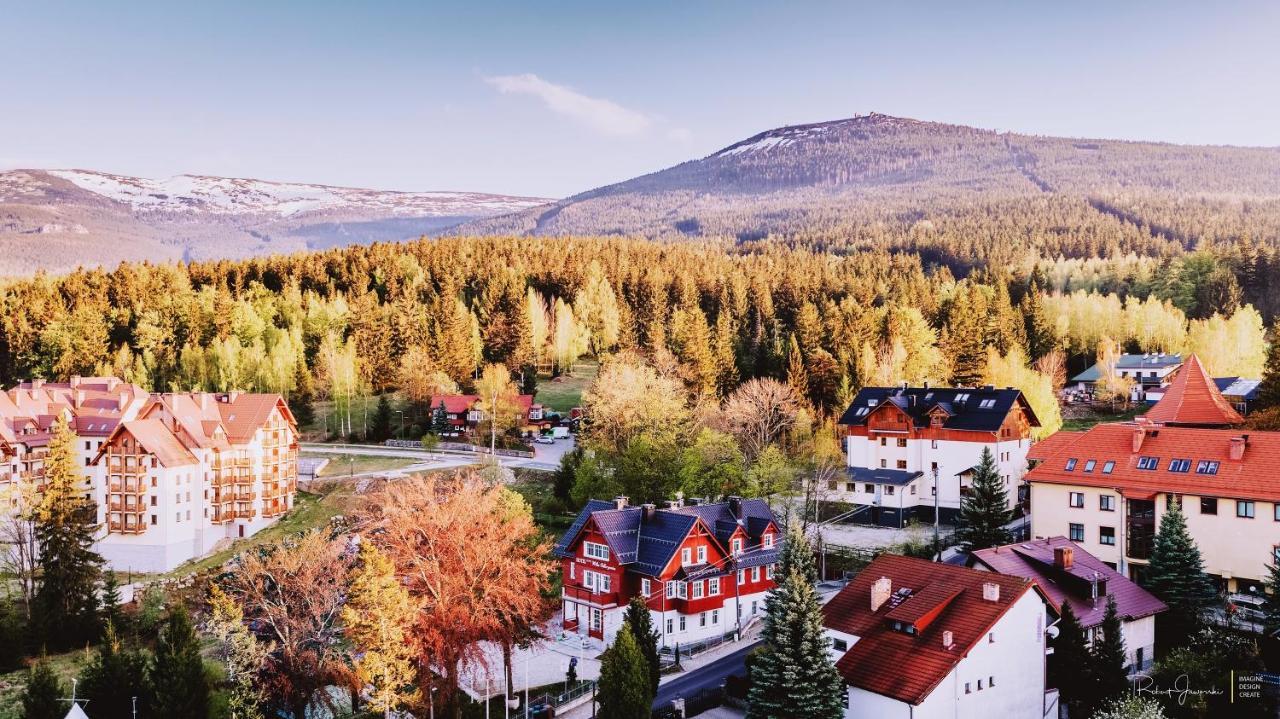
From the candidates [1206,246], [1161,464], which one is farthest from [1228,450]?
[1206,246]

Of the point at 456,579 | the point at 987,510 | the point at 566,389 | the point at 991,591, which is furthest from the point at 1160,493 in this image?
the point at 566,389

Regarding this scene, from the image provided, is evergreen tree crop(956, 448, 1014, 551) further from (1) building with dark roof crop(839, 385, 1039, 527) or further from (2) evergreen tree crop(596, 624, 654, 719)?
(2) evergreen tree crop(596, 624, 654, 719)

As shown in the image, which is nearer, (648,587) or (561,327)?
(648,587)

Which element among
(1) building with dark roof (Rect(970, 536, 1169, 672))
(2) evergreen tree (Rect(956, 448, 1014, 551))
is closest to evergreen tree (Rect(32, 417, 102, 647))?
(1) building with dark roof (Rect(970, 536, 1169, 672))

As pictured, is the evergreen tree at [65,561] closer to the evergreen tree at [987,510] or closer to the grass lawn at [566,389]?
the evergreen tree at [987,510]

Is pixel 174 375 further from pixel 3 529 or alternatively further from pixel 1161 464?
pixel 1161 464

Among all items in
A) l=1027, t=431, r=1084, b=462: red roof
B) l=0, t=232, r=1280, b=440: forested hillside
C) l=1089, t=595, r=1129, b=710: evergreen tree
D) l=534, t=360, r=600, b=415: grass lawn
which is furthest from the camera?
l=534, t=360, r=600, b=415: grass lawn
